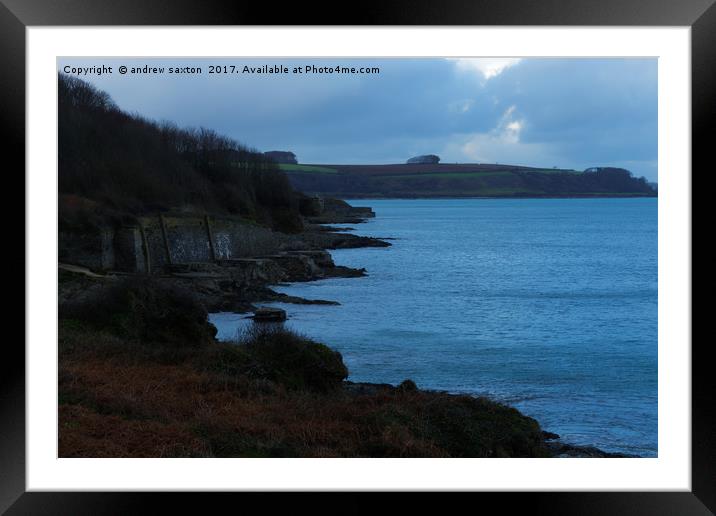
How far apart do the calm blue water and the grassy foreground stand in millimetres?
2455

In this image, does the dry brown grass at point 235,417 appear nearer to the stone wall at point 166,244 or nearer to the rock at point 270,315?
the rock at point 270,315

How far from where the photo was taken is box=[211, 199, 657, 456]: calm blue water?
16531 millimetres

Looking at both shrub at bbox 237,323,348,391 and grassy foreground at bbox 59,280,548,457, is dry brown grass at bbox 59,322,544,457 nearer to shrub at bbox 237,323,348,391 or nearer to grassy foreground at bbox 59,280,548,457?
grassy foreground at bbox 59,280,548,457

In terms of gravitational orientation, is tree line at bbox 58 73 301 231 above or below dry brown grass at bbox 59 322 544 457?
above

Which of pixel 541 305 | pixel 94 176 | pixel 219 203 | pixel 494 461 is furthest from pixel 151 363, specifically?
pixel 541 305

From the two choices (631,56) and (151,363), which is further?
(151,363)

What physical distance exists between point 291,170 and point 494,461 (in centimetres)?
3415

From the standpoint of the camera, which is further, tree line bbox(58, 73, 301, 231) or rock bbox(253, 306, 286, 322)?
tree line bbox(58, 73, 301, 231)

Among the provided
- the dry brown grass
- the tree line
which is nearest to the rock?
the tree line

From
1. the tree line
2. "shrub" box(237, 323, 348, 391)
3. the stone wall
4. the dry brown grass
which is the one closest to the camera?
the dry brown grass

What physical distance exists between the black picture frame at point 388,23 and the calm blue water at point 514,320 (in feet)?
22.8

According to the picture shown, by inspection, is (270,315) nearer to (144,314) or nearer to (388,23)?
(144,314)

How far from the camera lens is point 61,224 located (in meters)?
18.3

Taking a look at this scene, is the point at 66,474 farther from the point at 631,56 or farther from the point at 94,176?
the point at 94,176
